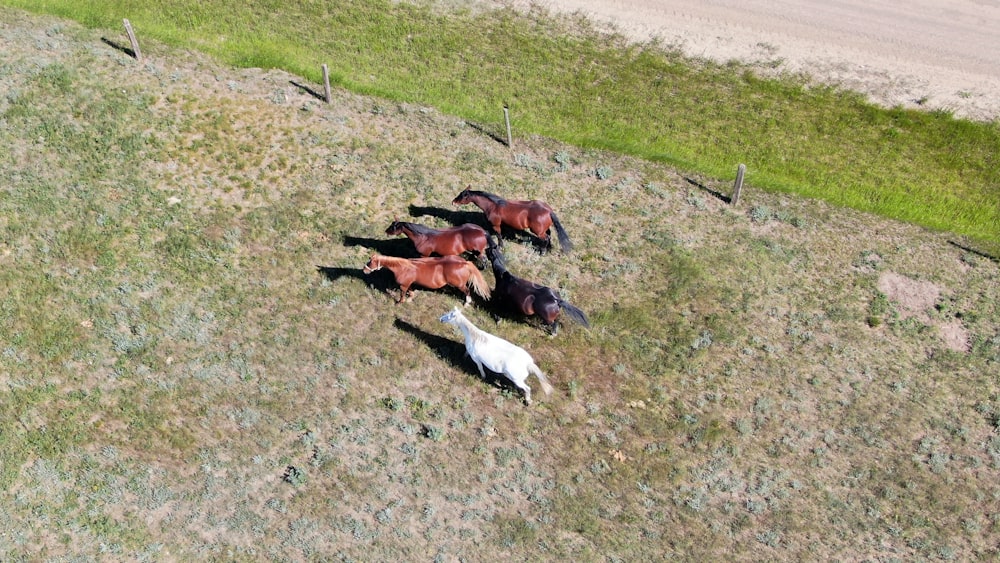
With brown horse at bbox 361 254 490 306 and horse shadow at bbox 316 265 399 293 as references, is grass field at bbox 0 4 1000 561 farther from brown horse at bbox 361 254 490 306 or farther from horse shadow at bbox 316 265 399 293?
brown horse at bbox 361 254 490 306

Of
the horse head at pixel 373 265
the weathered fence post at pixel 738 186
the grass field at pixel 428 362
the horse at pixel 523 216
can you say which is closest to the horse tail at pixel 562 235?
the horse at pixel 523 216

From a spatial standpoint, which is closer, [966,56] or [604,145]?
[604,145]

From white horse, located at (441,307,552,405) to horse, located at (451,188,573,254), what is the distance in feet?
12.5

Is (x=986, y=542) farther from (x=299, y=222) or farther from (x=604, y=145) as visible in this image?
(x=299, y=222)

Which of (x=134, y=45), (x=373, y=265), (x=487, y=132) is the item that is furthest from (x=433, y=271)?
(x=134, y=45)

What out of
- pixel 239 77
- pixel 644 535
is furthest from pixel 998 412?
pixel 239 77

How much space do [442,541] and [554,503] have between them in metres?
2.03

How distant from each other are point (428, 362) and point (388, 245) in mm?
3770

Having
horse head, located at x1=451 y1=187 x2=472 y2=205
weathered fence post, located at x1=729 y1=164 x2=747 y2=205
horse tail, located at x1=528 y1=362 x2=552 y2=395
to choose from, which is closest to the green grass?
weathered fence post, located at x1=729 y1=164 x2=747 y2=205

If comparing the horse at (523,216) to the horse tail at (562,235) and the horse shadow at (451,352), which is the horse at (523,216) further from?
the horse shadow at (451,352)

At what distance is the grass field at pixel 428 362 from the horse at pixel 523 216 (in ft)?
1.96

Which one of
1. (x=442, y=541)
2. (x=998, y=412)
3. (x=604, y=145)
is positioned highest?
(x=604, y=145)

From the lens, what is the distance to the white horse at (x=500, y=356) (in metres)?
13.8

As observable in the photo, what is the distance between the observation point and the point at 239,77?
22.9 meters
